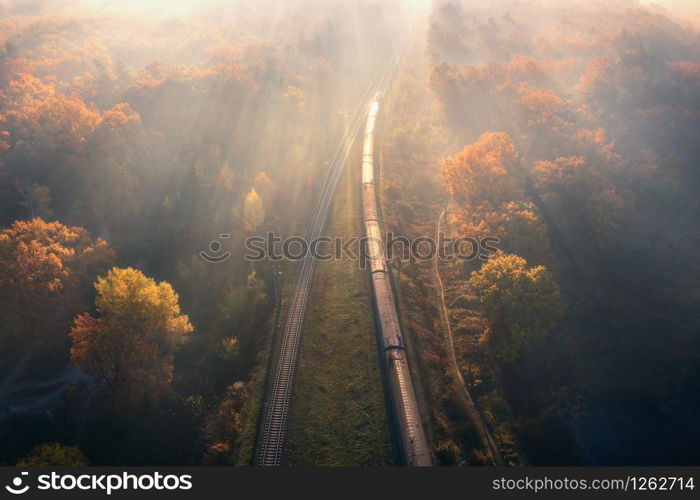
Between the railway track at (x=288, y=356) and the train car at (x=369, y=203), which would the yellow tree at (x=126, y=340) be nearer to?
the railway track at (x=288, y=356)

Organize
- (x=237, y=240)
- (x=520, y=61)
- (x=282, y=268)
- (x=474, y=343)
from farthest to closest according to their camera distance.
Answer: (x=520, y=61), (x=237, y=240), (x=282, y=268), (x=474, y=343)

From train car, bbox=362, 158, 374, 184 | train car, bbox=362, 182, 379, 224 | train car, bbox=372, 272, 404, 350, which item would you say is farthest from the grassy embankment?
train car, bbox=362, 158, 374, 184

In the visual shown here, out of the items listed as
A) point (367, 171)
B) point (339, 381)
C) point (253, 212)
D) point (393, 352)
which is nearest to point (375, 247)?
point (393, 352)

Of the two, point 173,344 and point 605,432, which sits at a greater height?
point 173,344

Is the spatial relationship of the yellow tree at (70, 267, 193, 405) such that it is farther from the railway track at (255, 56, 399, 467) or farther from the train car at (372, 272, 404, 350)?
the train car at (372, 272, 404, 350)

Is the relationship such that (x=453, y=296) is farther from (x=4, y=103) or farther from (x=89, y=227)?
(x=4, y=103)

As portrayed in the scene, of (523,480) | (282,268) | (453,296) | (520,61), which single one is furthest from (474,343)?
(520,61)
